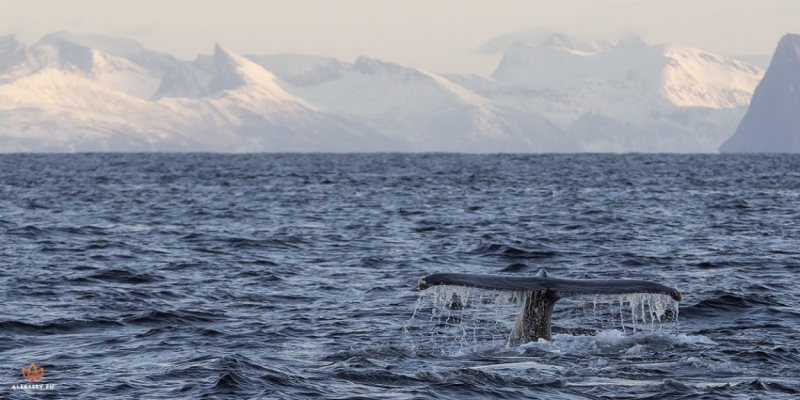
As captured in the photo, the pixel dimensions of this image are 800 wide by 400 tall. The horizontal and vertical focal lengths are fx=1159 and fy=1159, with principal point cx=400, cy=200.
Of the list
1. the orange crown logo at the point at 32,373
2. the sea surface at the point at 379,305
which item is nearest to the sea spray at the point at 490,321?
the sea surface at the point at 379,305

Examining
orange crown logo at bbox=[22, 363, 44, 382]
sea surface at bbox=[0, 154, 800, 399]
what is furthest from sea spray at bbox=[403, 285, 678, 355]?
orange crown logo at bbox=[22, 363, 44, 382]

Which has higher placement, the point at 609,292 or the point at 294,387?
the point at 609,292

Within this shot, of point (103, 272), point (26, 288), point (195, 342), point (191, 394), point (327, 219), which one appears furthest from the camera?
point (327, 219)

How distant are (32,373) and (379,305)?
5.95 m

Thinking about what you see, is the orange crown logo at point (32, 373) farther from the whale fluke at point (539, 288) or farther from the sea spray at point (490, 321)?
the sea spray at point (490, 321)

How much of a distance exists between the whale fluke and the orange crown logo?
144 inches

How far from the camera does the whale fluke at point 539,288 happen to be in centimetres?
1078

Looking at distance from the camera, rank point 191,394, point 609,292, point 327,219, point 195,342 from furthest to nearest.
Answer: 1. point 327,219
2. point 195,342
3. point 609,292
4. point 191,394

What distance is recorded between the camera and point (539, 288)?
1148 cm

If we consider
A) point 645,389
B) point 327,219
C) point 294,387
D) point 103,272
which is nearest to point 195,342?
point 294,387

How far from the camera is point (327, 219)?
31.0 meters

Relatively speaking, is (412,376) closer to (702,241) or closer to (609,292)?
(609,292)

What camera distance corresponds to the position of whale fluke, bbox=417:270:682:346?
10781 millimetres

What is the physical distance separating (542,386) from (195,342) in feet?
14.1
